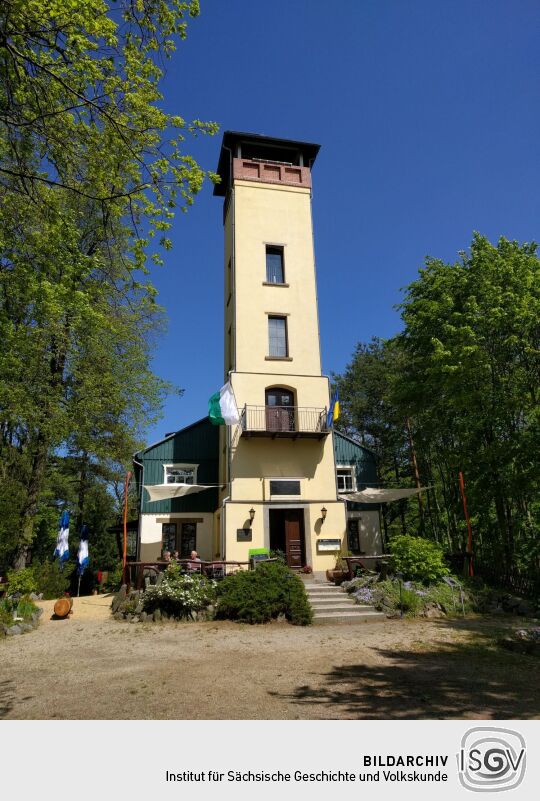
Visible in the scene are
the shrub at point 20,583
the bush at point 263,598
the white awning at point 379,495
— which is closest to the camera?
the bush at point 263,598

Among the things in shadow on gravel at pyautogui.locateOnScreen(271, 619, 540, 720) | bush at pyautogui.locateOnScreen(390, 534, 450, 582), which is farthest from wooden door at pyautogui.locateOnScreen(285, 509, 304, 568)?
shadow on gravel at pyautogui.locateOnScreen(271, 619, 540, 720)

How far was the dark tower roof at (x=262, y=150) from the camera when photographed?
22.8 metres

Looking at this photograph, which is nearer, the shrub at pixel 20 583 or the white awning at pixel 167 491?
the shrub at pixel 20 583

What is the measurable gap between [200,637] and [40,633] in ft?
15.3

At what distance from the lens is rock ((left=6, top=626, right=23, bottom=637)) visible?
11945 mm

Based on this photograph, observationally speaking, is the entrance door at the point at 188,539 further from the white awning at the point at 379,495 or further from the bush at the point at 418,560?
the bush at the point at 418,560

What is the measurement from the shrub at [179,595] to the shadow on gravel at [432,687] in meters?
5.67

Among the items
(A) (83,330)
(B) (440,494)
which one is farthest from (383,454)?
(A) (83,330)

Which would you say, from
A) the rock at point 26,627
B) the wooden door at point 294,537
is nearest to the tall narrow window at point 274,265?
the wooden door at point 294,537

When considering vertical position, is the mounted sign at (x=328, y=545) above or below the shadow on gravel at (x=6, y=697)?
above

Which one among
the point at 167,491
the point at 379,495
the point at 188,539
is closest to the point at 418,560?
the point at 379,495

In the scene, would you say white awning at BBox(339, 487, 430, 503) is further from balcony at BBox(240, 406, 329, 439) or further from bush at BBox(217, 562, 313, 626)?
bush at BBox(217, 562, 313, 626)
